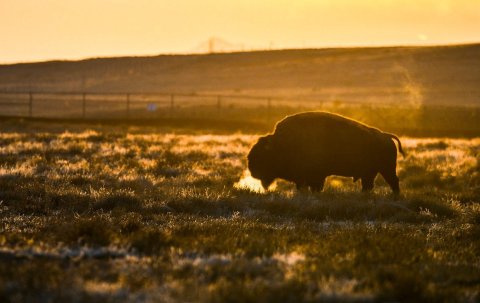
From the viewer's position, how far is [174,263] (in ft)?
21.9

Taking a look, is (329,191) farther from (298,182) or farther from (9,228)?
(9,228)

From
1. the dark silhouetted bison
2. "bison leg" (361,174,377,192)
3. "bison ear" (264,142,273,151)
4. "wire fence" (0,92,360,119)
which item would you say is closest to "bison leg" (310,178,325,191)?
the dark silhouetted bison

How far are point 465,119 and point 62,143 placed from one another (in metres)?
33.2

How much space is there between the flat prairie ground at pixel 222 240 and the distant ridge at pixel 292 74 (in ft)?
216

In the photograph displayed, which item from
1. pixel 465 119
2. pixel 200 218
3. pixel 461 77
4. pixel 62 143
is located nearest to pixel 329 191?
pixel 200 218

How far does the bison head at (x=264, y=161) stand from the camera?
45.4 feet

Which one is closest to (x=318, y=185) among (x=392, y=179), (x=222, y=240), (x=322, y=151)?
(x=322, y=151)

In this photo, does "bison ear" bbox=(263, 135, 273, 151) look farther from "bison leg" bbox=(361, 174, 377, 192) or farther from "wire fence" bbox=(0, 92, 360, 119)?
"wire fence" bbox=(0, 92, 360, 119)

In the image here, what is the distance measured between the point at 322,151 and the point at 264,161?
1.16 metres

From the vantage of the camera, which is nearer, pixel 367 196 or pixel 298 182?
pixel 367 196

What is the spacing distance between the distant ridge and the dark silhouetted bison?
212 ft

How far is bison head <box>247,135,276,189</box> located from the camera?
1384 centimetres

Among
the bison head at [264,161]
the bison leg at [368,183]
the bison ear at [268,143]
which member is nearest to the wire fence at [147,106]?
the bison head at [264,161]

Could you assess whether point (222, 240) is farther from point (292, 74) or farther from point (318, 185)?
point (292, 74)
